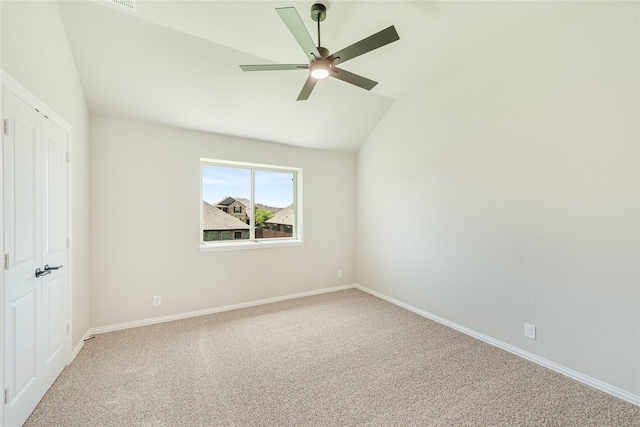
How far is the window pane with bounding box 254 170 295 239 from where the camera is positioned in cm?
418

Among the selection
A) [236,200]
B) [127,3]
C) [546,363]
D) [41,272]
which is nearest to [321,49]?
[127,3]

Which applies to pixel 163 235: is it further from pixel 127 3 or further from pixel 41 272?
pixel 127 3

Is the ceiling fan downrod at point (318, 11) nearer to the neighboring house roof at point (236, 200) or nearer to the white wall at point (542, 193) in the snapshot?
the white wall at point (542, 193)

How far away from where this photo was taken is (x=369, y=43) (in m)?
1.78

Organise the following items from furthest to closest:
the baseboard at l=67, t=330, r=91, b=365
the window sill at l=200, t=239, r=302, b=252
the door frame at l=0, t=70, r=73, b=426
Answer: the window sill at l=200, t=239, r=302, b=252
the baseboard at l=67, t=330, r=91, b=365
the door frame at l=0, t=70, r=73, b=426

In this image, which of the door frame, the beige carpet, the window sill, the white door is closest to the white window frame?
the window sill

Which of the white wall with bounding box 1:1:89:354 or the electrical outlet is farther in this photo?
the electrical outlet

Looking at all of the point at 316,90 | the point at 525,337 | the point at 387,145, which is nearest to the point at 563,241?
the point at 525,337

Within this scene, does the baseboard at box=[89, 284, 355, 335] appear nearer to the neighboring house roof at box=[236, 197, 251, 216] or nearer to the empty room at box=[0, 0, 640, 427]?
the empty room at box=[0, 0, 640, 427]

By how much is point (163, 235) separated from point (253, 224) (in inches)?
48.3

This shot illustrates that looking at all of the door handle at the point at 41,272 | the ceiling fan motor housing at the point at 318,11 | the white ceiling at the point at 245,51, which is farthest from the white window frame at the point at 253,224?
the ceiling fan motor housing at the point at 318,11

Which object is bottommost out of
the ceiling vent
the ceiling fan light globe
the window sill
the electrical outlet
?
the electrical outlet

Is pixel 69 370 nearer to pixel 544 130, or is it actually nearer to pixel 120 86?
pixel 120 86

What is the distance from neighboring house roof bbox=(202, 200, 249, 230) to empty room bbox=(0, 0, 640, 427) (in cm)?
3
